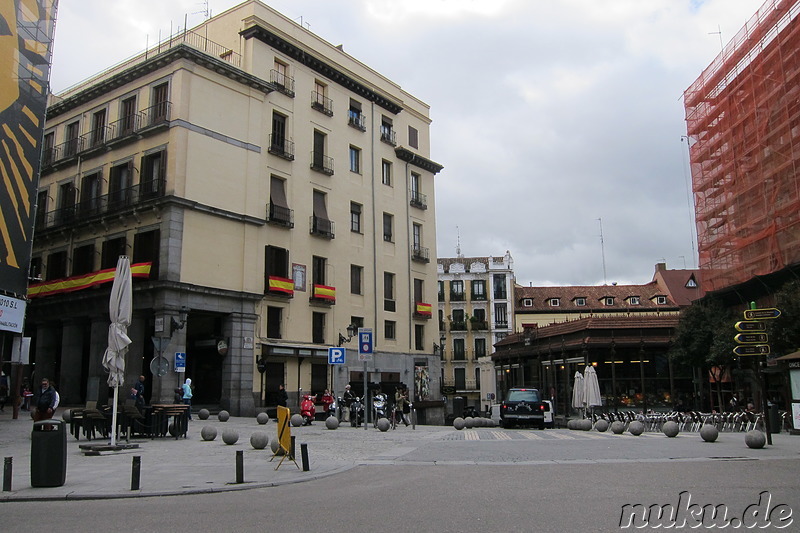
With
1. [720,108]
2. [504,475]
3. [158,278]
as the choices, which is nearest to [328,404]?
[158,278]

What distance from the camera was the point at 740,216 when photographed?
114 ft

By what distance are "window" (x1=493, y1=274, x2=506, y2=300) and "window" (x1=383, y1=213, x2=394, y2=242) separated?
3319cm

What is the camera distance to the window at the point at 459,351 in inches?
3017

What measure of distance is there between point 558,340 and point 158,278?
24.3m

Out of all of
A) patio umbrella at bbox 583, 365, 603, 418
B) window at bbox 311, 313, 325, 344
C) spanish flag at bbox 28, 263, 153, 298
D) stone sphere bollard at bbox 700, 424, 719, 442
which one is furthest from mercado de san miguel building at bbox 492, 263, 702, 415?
spanish flag at bbox 28, 263, 153, 298

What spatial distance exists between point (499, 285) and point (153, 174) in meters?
49.9

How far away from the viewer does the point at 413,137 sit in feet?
165

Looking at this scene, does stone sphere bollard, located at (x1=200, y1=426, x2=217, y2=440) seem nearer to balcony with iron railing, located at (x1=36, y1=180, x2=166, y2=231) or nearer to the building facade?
balcony with iron railing, located at (x1=36, y1=180, x2=166, y2=231)

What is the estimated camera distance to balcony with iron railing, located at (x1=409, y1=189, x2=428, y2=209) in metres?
48.5

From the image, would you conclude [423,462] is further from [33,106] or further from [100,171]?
[100,171]

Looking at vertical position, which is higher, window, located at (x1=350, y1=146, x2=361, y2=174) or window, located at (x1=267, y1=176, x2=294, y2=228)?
window, located at (x1=350, y1=146, x2=361, y2=174)

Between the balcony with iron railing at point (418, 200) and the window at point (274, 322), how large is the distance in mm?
15107

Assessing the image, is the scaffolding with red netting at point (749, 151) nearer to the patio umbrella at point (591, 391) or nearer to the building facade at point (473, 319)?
the patio umbrella at point (591, 391)

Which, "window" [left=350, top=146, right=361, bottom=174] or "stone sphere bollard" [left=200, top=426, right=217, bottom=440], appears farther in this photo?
"window" [left=350, top=146, right=361, bottom=174]
